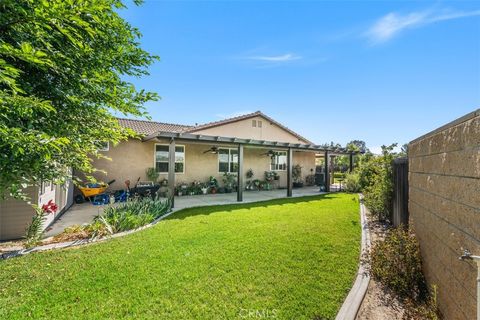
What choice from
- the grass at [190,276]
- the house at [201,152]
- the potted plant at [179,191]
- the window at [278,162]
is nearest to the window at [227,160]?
the house at [201,152]

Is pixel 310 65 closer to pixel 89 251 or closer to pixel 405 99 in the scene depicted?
pixel 405 99

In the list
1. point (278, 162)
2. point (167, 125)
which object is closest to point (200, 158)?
point (167, 125)

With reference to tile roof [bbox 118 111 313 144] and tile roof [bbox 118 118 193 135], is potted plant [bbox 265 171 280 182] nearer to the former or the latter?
tile roof [bbox 118 111 313 144]

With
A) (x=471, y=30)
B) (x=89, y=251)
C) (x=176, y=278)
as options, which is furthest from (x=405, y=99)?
(x=89, y=251)

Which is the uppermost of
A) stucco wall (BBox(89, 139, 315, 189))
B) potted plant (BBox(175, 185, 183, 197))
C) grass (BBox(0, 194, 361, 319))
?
stucco wall (BBox(89, 139, 315, 189))

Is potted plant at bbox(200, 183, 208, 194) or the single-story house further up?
the single-story house

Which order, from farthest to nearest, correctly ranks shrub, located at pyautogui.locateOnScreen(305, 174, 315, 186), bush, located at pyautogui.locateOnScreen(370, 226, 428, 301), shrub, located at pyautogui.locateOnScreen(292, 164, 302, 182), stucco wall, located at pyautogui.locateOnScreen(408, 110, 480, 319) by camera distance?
shrub, located at pyautogui.locateOnScreen(305, 174, 315, 186), shrub, located at pyautogui.locateOnScreen(292, 164, 302, 182), bush, located at pyautogui.locateOnScreen(370, 226, 428, 301), stucco wall, located at pyautogui.locateOnScreen(408, 110, 480, 319)

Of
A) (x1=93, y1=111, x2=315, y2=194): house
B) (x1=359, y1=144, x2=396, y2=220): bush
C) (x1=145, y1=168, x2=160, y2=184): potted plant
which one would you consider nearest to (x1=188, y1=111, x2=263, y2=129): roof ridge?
(x1=93, y1=111, x2=315, y2=194): house

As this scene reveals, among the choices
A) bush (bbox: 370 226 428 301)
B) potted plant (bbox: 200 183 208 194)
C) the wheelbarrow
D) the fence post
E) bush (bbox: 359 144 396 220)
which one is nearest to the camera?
bush (bbox: 370 226 428 301)

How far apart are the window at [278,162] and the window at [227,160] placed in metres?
3.66

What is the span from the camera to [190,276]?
375 centimetres

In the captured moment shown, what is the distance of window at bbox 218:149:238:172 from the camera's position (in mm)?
15523

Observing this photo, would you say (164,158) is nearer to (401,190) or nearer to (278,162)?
(278,162)

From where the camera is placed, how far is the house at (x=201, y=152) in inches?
467
